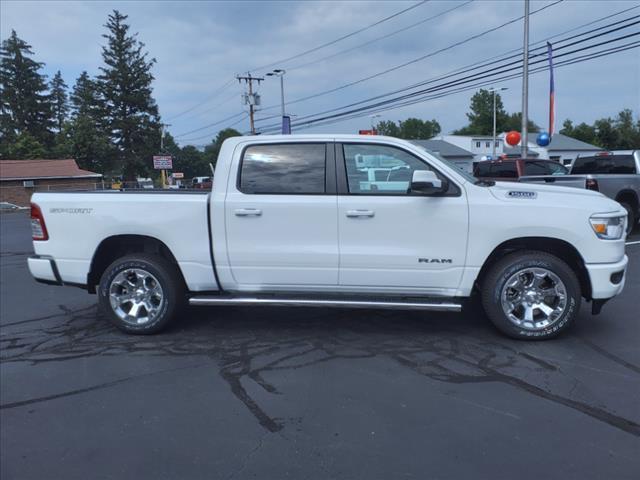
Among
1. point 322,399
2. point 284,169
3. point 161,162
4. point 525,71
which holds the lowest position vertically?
point 322,399

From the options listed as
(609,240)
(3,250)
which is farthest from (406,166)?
(3,250)

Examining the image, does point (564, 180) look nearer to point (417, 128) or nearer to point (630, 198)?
point (630, 198)

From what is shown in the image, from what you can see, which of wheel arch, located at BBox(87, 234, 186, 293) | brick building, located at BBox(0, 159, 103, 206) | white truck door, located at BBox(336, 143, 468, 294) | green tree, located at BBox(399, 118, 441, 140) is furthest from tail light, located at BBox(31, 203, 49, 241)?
green tree, located at BBox(399, 118, 441, 140)

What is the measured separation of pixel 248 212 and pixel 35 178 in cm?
4675

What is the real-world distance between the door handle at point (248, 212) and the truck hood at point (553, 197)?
2.16 metres

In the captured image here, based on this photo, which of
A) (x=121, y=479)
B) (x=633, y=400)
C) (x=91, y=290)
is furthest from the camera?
(x=91, y=290)

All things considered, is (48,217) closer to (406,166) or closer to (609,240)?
(406,166)

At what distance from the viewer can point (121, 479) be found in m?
2.73

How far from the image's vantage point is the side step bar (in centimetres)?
453

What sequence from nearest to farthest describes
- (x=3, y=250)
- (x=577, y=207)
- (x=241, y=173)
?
(x=577, y=207) < (x=241, y=173) < (x=3, y=250)

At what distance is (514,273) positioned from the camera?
4.54m

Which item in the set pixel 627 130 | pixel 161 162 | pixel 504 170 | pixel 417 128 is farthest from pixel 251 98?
pixel 417 128

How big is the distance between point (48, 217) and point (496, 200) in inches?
170

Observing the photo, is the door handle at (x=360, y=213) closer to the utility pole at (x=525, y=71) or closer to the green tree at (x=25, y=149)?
the utility pole at (x=525, y=71)
